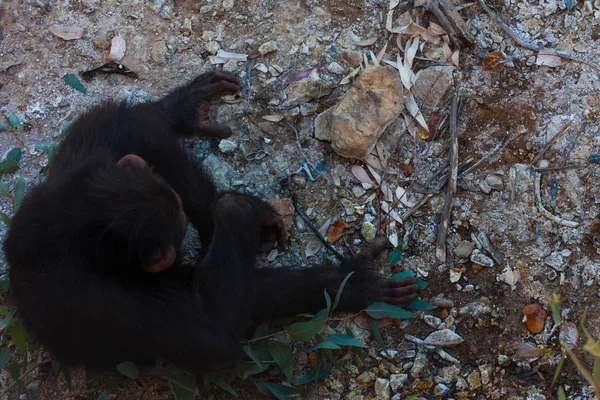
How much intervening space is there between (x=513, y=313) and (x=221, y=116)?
7.22 ft

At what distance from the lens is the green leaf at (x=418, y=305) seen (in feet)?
12.6

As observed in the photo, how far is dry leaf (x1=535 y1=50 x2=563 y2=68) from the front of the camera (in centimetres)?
419

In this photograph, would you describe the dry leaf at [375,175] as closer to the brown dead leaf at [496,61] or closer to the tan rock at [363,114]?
the tan rock at [363,114]

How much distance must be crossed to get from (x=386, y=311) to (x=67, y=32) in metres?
2.96

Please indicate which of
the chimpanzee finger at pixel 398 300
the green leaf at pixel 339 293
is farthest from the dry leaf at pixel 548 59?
the green leaf at pixel 339 293

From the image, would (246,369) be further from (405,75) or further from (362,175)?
(405,75)

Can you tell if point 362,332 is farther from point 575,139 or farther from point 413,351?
point 575,139

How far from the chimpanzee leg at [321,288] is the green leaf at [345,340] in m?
0.22

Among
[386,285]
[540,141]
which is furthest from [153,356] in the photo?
[540,141]

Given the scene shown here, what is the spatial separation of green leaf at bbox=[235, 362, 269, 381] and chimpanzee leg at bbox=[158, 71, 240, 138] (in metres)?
1.48

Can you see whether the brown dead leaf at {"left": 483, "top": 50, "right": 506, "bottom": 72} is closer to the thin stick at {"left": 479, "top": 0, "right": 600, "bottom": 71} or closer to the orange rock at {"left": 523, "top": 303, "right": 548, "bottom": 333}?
the thin stick at {"left": 479, "top": 0, "right": 600, "bottom": 71}

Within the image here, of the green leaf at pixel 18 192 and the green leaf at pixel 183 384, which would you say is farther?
the green leaf at pixel 18 192

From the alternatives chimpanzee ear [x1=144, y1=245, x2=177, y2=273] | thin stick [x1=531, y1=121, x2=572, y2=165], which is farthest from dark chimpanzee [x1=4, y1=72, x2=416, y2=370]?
thin stick [x1=531, y1=121, x2=572, y2=165]

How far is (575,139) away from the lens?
13.1 ft
